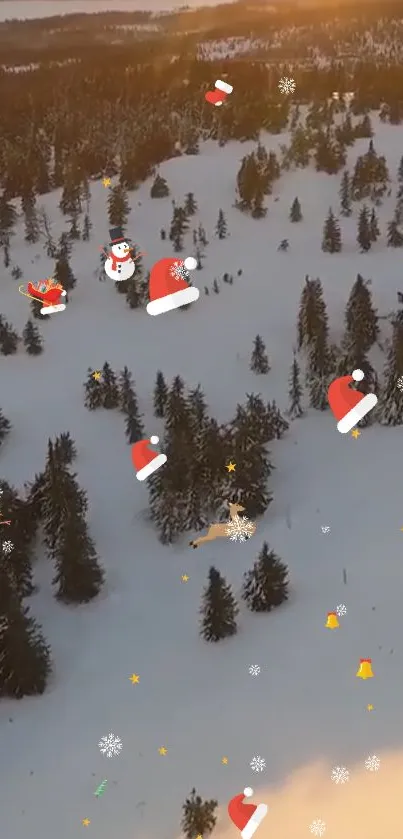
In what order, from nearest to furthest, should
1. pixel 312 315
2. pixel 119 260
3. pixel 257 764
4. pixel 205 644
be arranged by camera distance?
pixel 119 260, pixel 257 764, pixel 205 644, pixel 312 315

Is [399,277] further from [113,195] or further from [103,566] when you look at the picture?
[103,566]

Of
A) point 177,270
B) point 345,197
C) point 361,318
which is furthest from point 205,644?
point 345,197

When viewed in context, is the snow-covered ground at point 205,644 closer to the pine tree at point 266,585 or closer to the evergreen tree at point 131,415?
the pine tree at point 266,585

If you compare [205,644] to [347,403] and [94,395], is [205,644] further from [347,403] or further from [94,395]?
[94,395]

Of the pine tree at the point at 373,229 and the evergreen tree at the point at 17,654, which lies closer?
the evergreen tree at the point at 17,654

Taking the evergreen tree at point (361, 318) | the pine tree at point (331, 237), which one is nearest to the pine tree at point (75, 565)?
the evergreen tree at point (361, 318)

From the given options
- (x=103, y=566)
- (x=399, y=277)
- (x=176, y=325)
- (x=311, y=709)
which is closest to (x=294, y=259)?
(x=399, y=277)
